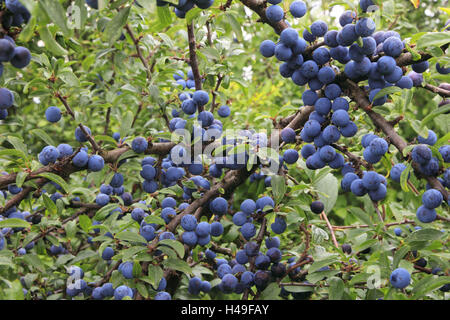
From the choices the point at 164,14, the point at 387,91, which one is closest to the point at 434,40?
the point at 387,91

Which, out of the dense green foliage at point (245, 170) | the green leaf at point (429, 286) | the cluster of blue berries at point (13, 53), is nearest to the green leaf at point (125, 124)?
A: the dense green foliage at point (245, 170)

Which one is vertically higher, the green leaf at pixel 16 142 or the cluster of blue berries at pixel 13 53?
the cluster of blue berries at pixel 13 53

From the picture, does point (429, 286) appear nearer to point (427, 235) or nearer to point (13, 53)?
point (427, 235)

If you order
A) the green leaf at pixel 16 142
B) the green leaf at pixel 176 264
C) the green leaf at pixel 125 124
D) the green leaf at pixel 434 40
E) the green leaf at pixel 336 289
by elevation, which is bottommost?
the green leaf at pixel 336 289

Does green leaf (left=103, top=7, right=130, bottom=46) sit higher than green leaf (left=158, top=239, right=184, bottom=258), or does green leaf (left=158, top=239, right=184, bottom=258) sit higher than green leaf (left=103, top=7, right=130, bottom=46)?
green leaf (left=103, top=7, right=130, bottom=46)

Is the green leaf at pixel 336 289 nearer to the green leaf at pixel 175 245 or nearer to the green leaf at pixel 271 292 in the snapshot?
the green leaf at pixel 271 292

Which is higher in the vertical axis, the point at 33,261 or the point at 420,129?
the point at 420,129

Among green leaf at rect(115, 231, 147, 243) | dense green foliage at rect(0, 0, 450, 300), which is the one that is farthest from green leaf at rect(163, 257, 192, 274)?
green leaf at rect(115, 231, 147, 243)

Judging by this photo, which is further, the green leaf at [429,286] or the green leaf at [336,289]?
the green leaf at [336,289]

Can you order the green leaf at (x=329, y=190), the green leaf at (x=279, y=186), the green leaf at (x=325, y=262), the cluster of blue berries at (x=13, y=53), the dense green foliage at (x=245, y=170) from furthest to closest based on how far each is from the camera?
the green leaf at (x=329, y=190) < the green leaf at (x=279, y=186) < the green leaf at (x=325, y=262) < the dense green foliage at (x=245, y=170) < the cluster of blue berries at (x=13, y=53)

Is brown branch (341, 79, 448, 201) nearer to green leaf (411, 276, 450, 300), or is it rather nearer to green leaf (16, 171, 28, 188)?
green leaf (411, 276, 450, 300)

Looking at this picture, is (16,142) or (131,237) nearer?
(131,237)
